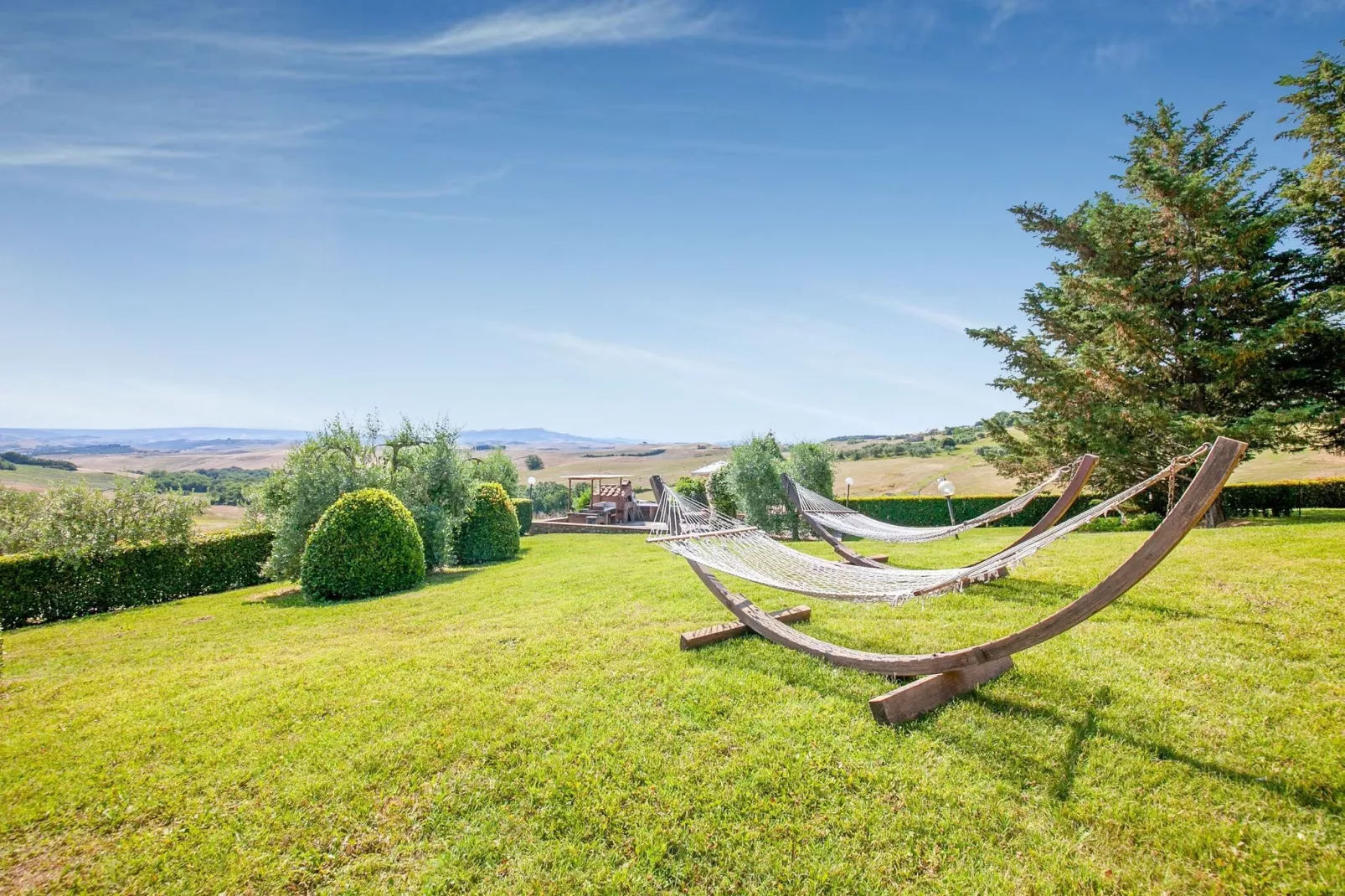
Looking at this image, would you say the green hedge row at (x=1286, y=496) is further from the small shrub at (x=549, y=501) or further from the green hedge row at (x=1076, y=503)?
the small shrub at (x=549, y=501)

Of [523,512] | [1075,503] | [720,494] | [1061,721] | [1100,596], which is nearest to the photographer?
[1100,596]

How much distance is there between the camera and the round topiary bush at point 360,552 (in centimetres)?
794

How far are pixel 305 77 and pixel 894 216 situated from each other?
38.6ft

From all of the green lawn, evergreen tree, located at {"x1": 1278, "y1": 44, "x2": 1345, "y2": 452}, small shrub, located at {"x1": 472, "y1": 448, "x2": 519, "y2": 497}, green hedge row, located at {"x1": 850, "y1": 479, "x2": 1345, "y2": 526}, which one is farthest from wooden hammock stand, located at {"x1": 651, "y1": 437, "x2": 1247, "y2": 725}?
small shrub, located at {"x1": 472, "y1": 448, "x2": 519, "y2": 497}

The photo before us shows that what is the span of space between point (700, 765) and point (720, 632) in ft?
5.83

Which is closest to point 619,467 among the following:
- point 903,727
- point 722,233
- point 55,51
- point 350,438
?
point 722,233

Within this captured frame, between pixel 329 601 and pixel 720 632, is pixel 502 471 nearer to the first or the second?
pixel 329 601

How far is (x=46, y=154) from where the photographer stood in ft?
27.5

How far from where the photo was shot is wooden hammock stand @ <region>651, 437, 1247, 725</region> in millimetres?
2316

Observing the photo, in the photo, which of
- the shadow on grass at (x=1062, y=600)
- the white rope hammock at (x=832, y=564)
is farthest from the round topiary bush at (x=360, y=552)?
the shadow on grass at (x=1062, y=600)

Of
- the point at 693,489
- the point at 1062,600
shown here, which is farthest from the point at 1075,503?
the point at 693,489

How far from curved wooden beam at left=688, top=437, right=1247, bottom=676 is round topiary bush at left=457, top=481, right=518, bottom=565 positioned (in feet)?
31.3

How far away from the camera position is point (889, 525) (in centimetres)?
746

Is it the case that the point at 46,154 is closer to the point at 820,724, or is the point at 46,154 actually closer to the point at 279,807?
the point at 279,807
